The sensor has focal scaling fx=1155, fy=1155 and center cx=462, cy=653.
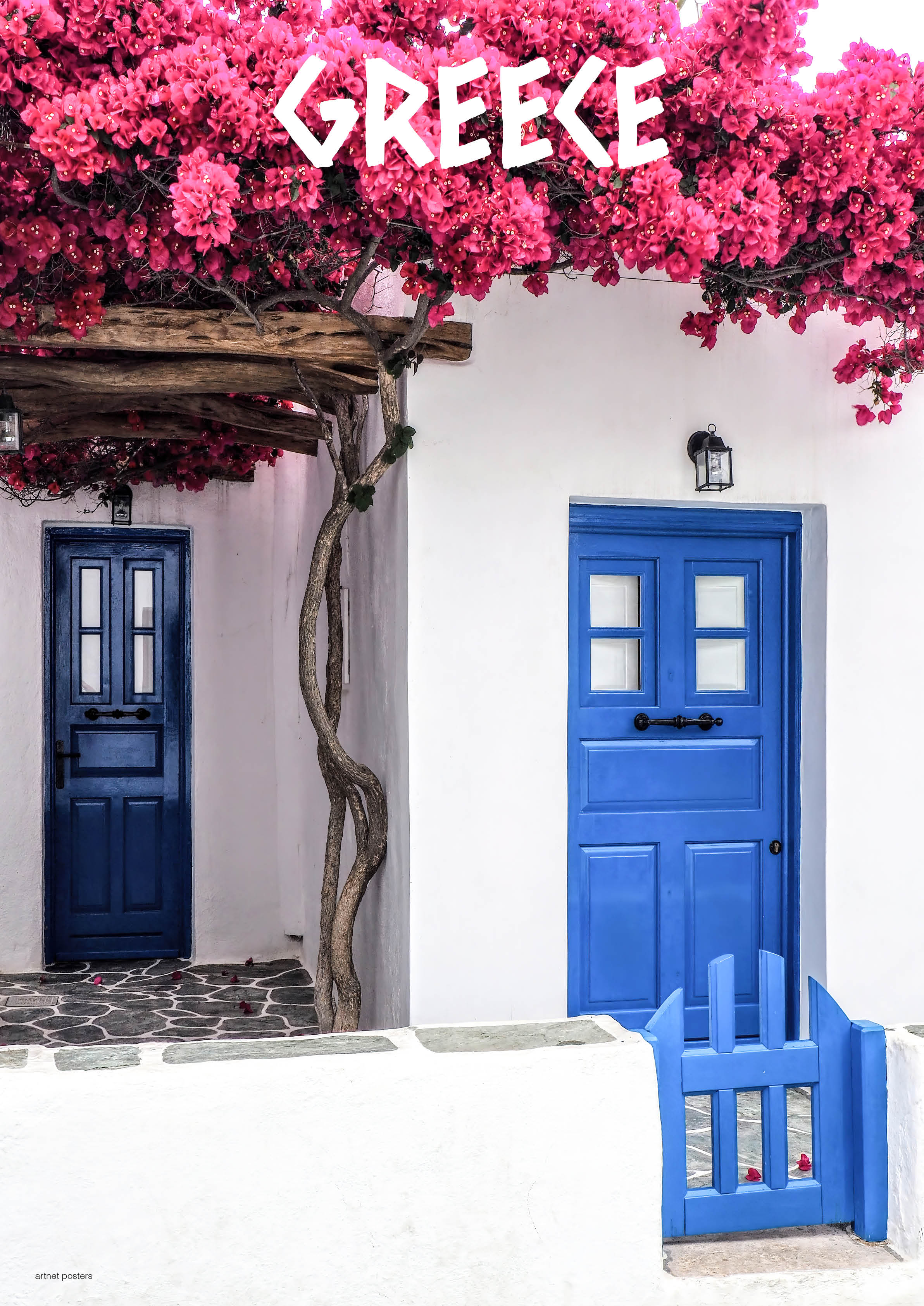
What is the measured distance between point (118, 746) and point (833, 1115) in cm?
496

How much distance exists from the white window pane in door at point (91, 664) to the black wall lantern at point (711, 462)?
12.5 feet

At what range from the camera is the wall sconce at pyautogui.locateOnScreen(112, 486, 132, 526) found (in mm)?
6379

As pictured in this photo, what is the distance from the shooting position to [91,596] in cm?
656

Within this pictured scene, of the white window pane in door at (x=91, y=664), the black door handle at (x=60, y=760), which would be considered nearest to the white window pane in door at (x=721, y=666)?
the white window pane in door at (x=91, y=664)

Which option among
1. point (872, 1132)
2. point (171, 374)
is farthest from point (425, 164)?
point (872, 1132)

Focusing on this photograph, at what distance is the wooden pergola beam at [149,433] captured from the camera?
195 inches

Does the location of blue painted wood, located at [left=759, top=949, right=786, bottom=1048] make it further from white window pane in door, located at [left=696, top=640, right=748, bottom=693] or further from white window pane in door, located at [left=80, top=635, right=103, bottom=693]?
white window pane in door, located at [left=80, top=635, right=103, bottom=693]

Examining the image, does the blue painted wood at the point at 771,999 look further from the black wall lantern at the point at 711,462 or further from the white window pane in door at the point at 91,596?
the white window pane in door at the point at 91,596

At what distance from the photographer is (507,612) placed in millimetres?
3988

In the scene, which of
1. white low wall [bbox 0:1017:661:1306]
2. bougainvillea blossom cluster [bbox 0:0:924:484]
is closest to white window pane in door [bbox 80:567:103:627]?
bougainvillea blossom cluster [bbox 0:0:924:484]

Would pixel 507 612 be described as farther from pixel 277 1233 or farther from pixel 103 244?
pixel 277 1233

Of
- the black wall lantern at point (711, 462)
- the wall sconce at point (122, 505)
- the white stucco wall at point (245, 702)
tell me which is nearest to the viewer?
the black wall lantern at point (711, 462)

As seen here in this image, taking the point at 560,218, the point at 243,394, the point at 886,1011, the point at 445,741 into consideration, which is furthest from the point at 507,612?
the point at 886,1011

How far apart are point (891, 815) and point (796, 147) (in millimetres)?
2387
